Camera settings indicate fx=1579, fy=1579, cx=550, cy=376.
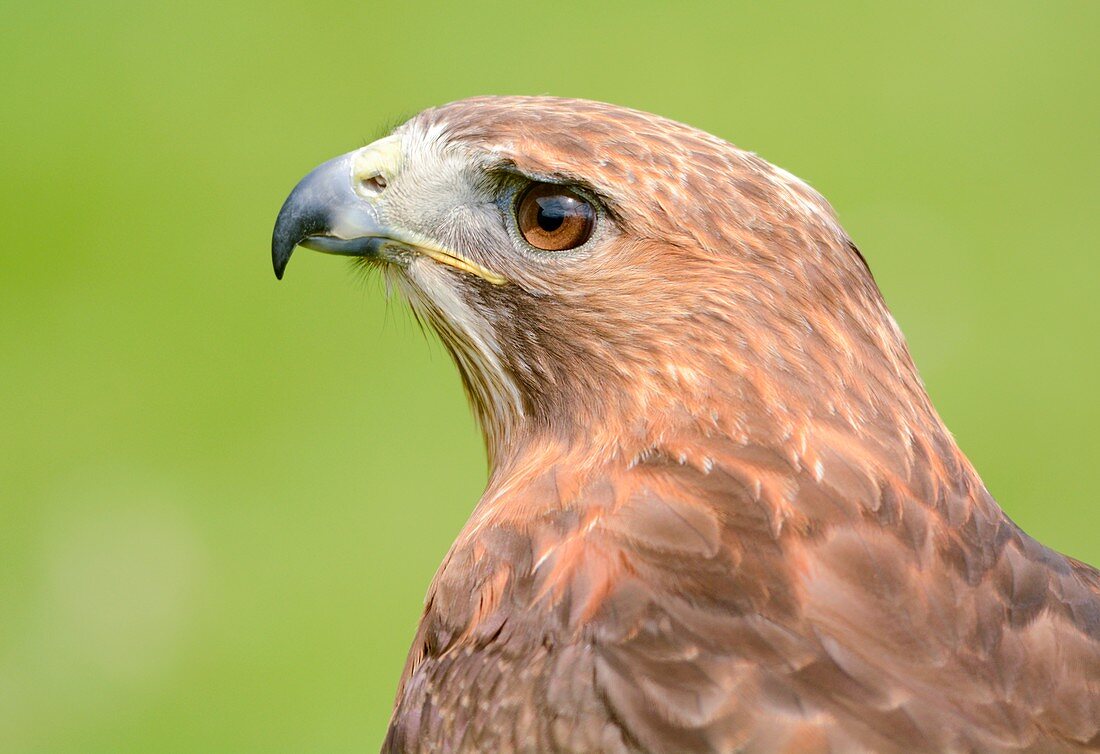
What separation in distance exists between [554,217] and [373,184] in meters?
0.41

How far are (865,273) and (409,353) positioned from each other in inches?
204

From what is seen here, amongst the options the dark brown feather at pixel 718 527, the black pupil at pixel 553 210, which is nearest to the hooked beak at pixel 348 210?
the dark brown feather at pixel 718 527

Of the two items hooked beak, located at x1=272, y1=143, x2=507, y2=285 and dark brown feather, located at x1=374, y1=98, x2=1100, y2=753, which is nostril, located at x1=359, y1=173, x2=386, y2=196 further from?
dark brown feather, located at x1=374, y1=98, x2=1100, y2=753

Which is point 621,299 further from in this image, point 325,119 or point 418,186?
point 325,119

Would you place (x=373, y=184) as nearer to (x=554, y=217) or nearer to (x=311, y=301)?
(x=554, y=217)

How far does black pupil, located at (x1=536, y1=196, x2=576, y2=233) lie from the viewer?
2734 millimetres

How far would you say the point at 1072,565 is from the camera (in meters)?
2.81

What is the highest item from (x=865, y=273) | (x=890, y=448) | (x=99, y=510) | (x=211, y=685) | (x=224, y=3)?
(x=224, y=3)

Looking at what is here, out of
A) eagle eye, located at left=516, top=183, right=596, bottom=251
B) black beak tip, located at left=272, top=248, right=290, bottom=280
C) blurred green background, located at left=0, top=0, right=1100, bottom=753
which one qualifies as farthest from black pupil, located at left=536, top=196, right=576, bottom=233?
blurred green background, located at left=0, top=0, right=1100, bottom=753

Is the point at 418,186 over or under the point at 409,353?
over

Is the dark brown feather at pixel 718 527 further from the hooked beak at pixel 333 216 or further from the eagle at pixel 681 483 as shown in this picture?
the hooked beak at pixel 333 216

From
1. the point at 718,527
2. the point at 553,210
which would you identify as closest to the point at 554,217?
the point at 553,210


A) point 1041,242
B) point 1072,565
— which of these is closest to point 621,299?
point 1072,565

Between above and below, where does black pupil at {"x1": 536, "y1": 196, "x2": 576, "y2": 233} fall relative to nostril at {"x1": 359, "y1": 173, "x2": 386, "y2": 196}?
below
